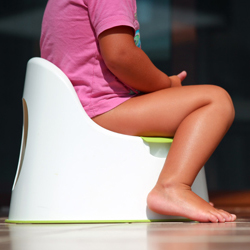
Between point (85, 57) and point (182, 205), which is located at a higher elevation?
point (85, 57)

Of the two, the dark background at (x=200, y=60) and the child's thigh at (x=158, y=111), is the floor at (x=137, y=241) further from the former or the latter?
the dark background at (x=200, y=60)

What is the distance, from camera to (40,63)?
1101 mm

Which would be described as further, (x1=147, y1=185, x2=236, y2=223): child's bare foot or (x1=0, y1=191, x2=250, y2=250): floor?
(x1=147, y1=185, x2=236, y2=223): child's bare foot

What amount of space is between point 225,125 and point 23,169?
0.48 meters

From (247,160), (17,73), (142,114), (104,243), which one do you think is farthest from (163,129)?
(17,73)

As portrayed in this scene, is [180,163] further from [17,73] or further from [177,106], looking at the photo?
[17,73]

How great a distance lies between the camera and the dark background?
8.22 feet

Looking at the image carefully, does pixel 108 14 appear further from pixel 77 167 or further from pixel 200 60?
pixel 200 60

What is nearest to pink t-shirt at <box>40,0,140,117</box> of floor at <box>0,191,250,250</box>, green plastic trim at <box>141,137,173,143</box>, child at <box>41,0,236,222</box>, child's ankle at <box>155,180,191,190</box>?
child at <box>41,0,236,222</box>

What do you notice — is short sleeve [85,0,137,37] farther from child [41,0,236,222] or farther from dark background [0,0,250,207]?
dark background [0,0,250,207]

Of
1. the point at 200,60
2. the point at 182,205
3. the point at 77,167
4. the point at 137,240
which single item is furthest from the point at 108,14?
the point at 200,60

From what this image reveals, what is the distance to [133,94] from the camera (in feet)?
3.72

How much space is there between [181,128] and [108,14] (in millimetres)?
306

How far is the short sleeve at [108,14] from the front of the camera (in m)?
1.03
